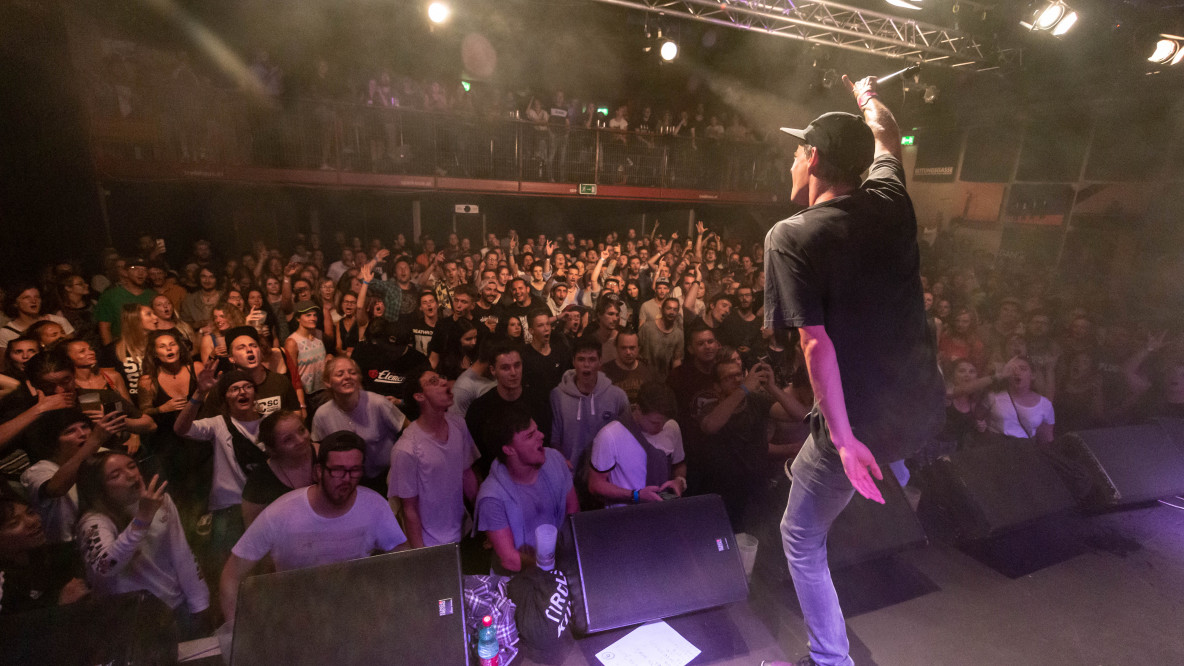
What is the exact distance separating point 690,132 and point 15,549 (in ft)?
36.1

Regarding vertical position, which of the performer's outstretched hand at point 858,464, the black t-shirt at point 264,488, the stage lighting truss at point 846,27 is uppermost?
the stage lighting truss at point 846,27

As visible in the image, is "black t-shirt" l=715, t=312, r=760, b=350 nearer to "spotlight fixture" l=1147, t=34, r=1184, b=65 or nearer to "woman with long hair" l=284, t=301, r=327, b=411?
"woman with long hair" l=284, t=301, r=327, b=411

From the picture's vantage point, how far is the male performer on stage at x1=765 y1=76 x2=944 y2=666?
144 cm

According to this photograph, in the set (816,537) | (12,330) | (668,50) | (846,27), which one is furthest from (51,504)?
(846,27)

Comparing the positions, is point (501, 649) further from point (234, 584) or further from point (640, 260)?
point (640, 260)

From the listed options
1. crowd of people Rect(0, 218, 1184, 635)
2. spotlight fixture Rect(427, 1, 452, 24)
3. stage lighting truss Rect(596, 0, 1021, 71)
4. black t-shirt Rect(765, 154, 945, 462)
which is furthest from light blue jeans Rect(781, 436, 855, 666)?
spotlight fixture Rect(427, 1, 452, 24)

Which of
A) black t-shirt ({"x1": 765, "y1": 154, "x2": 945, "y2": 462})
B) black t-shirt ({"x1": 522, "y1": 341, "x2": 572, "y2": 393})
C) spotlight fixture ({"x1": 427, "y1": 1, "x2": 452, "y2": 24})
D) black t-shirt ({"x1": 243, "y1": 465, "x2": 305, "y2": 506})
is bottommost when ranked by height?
black t-shirt ({"x1": 243, "y1": 465, "x2": 305, "y2": 506})

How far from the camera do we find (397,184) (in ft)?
26.9

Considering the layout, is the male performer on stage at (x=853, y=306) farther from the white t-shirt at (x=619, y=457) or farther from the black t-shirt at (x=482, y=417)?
the black t-shirt at (x=482, y=417)

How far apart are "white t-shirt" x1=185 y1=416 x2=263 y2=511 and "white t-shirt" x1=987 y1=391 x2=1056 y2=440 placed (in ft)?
15.3

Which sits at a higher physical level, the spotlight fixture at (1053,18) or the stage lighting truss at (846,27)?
the stage lighting truss at (846,27)

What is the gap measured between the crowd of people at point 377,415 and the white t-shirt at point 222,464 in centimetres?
1

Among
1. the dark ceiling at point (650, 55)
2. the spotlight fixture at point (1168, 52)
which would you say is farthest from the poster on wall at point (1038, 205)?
the spotlight fixture at point (1168, 52)

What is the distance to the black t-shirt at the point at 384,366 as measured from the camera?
3754 mm
